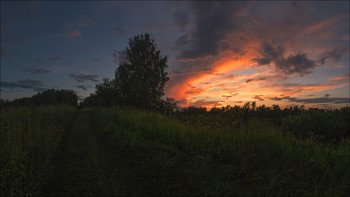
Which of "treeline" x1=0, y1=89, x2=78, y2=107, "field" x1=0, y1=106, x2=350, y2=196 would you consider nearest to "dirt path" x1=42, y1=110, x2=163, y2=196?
"field" x1=0, y1=106, x2=350, y2=196

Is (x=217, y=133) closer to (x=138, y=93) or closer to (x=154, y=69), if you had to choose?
(x=138, y=93)

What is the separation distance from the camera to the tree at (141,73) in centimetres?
2243

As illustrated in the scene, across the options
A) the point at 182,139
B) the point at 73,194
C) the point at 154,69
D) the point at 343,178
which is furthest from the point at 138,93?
the point at 343,178

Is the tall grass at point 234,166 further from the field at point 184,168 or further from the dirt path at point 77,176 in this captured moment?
the dirt path at point 77,176

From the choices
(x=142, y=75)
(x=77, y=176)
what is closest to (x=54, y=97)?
(x=142, y=75)

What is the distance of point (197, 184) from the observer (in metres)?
3.25

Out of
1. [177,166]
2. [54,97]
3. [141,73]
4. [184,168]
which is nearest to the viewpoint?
[184,168]

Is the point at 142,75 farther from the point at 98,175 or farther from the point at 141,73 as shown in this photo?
the point at 98,175

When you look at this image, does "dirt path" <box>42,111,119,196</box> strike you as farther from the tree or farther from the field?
the tree

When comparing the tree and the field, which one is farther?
the tree

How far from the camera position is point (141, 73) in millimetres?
23141

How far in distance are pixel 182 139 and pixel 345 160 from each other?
411 centimetres

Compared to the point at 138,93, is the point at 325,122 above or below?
below

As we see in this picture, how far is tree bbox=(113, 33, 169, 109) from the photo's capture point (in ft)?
73.6
